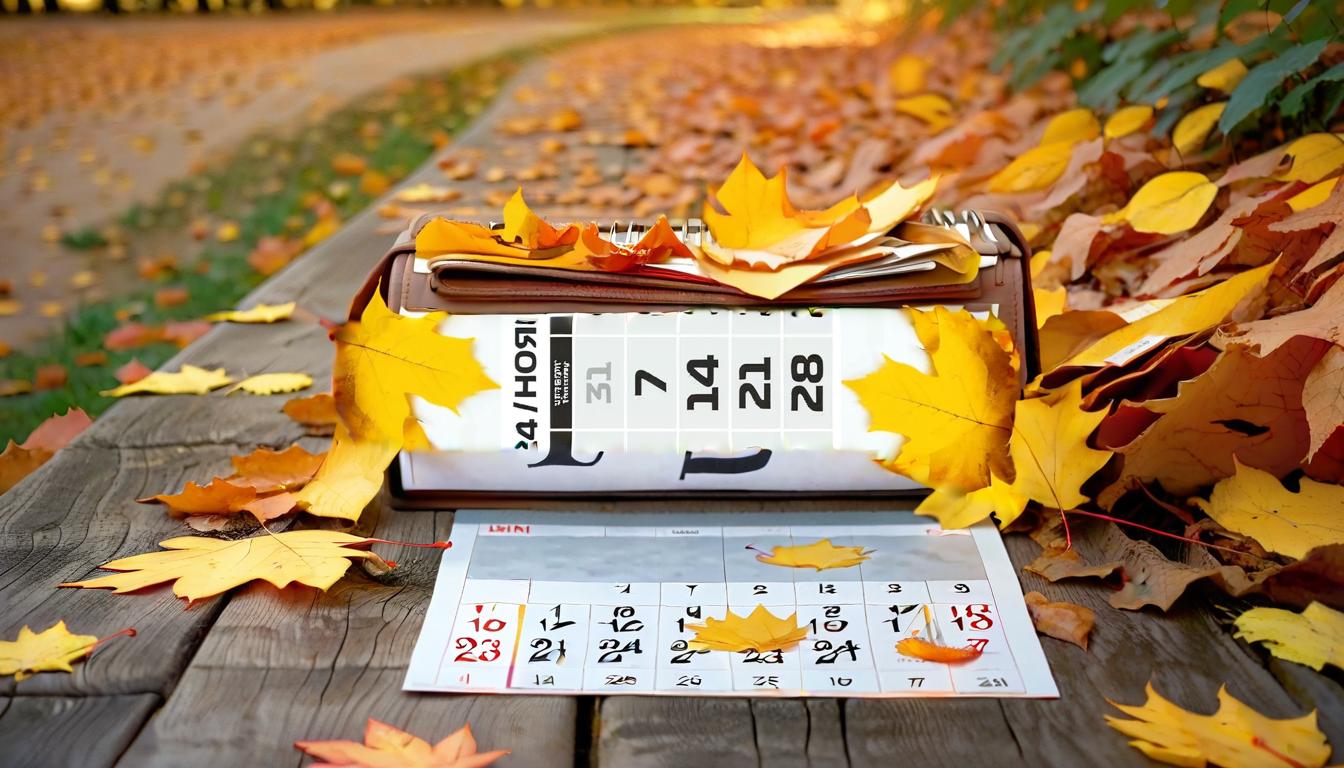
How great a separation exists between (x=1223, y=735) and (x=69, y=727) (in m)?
0.84

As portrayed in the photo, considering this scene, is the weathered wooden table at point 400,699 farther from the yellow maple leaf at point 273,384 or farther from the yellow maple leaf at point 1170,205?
the yellow maple leaf at point 1170,205

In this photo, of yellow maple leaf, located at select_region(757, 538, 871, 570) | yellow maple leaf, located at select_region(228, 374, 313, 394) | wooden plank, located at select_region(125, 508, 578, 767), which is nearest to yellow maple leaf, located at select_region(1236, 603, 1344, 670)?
yellow maple leaf, located at select_region(757, 538, 871, 570)

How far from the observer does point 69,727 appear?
86cm

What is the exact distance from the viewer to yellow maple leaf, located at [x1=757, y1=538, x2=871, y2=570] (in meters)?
1.09

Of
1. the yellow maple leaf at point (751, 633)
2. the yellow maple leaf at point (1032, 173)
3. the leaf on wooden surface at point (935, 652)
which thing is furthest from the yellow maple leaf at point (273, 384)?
the yellow maple leaf at point (1032, 173)

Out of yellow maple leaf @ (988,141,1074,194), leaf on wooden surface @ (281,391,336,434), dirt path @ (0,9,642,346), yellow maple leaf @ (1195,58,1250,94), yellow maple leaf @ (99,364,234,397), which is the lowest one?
dirt path @ (0,9,642,346)

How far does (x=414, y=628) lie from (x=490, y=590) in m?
0.08

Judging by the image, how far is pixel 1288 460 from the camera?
3.63 feet

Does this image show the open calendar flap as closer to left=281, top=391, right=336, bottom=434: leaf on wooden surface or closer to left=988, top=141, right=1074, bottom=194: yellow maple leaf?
left=281, top=391, right=336, bottom=434: leaf on wooden surface

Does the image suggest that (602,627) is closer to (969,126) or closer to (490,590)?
(490,590)

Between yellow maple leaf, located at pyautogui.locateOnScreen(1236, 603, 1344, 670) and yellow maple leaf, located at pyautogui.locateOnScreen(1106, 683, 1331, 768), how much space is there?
3.3 inches

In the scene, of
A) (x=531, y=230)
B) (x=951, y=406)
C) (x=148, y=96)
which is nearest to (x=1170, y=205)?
(x=951, y=406)

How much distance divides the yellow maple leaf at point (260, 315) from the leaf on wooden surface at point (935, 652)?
4.04 ft

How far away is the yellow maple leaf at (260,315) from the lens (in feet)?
5.90
